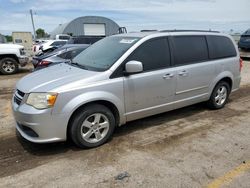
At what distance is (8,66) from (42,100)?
8.97m

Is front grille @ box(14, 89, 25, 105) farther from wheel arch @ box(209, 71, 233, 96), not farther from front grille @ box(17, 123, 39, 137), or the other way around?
wheel arch @ box(209, 71, 233, 96)

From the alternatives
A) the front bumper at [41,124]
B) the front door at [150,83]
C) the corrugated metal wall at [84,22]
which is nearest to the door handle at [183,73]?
the front door at [150,83]

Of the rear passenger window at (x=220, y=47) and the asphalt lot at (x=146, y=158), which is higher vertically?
the rear passenger window at (x=220, y=47)

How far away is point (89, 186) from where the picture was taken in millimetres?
3002

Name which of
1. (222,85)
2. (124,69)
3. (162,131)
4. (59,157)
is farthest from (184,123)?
(59,157)

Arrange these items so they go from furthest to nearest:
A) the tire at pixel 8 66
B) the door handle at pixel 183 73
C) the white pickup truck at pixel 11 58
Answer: the tire at pixel 8 66 → the white pickup truck at pixel 11 58 → the door handle at pixel 183 73

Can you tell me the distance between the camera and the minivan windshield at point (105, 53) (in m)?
4.11

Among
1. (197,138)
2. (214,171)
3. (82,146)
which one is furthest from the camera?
(197,138)

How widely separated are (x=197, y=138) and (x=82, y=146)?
Result: 74.8 inches

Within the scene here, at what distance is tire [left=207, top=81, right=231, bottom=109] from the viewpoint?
5.52 metres

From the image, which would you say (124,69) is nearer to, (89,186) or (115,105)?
(115,105)

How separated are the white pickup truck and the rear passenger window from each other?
29.1 feet

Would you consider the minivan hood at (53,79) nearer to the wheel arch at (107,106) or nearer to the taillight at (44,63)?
the wheel arch at (107,106)

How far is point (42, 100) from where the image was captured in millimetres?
3496
